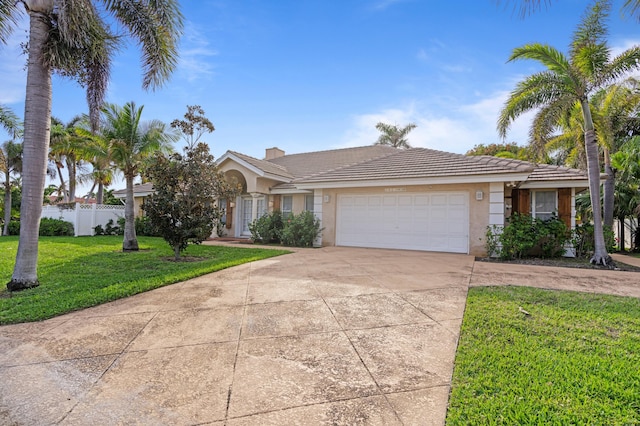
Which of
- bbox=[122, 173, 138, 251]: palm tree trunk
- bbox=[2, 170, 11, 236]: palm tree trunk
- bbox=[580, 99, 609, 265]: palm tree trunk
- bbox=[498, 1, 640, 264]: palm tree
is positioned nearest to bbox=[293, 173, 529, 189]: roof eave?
bbox=[580, 99, 609, 265]: palm tree trunk

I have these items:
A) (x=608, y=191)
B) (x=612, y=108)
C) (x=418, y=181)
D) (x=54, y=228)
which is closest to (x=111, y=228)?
(x=54, y=228)

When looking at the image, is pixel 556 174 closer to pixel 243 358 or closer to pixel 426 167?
pixel 426 167

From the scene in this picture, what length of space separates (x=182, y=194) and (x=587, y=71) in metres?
12.7

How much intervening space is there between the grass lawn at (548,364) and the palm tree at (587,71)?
5829 millimetres

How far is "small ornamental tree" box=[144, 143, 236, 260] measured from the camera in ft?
31.0

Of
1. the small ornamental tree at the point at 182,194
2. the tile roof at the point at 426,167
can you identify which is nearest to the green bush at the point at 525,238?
the tile roof at the point at 426,167

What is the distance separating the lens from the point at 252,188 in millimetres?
15961

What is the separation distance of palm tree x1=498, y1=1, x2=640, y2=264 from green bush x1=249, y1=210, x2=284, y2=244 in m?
11.3

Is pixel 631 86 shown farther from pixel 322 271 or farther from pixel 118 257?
pixel 118 257

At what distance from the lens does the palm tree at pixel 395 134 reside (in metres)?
29.2

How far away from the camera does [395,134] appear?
2947 cm

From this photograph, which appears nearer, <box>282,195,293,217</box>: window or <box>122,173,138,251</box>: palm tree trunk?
<box>122,173,138,251</box>: palm tree trunk

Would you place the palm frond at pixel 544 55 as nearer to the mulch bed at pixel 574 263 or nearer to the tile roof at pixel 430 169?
the tile roof at pixel 430 169

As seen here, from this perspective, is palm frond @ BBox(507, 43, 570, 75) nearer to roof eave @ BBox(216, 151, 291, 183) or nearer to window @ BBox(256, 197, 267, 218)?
roof eave @ BBox(216, 151, 291, 183)
